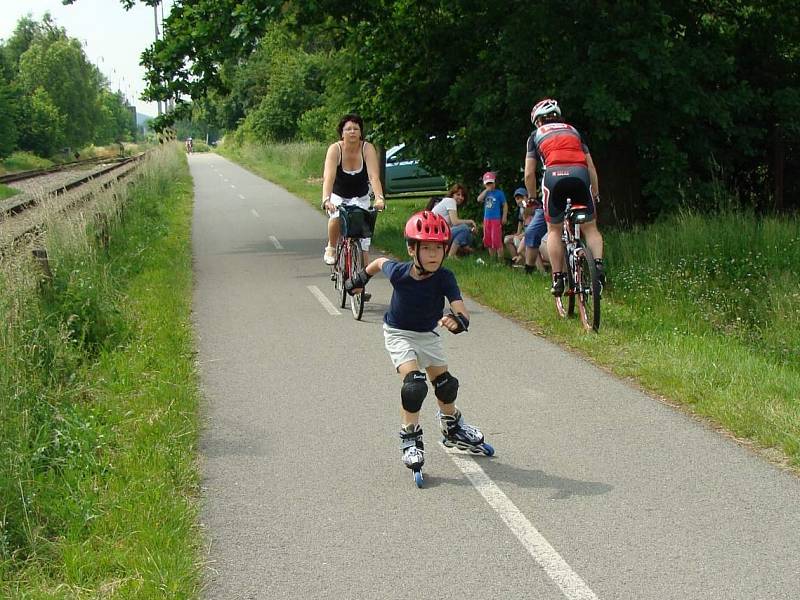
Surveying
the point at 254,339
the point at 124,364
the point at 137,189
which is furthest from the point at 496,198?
the point at 137,189

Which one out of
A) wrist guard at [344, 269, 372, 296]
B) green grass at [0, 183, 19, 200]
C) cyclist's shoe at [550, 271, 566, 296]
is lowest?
green grass at [0, 183, 19, 200]

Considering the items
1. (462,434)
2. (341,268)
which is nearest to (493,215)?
(341,268)

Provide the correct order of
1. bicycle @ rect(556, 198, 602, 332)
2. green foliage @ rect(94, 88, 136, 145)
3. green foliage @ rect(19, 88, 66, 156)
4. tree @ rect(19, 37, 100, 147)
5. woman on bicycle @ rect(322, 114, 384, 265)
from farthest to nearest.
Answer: green foliage @ rect(94, 88, 136, 145) < tree @ rect(19, 37, 100, 147) < green foliage @ rect(19, 88, 66, 156) < woman on bicycle @ rect(322, 114, 384, 265) < bicycle @ rect(556, 198, 602, 332)

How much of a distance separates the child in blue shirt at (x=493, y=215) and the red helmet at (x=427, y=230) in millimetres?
9327

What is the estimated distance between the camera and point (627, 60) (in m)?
13.9

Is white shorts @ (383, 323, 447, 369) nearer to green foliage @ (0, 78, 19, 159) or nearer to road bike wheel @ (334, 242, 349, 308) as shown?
road bike wheel @ (334, 242, 349, 308)

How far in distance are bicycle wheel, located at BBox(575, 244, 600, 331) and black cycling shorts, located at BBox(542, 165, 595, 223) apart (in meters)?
0.45

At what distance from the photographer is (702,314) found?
10.2m

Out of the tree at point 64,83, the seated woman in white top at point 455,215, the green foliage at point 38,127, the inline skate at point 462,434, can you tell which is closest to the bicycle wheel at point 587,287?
the inline skate at point 462,434

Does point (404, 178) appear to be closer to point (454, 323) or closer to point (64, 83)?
point (454, 323)

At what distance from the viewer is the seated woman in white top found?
1461cm

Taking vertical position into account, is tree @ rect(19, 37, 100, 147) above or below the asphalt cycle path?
above

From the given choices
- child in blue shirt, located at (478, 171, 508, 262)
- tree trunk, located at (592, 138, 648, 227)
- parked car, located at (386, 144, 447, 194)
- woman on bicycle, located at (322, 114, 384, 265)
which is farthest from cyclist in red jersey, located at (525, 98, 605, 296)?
parked car, located at (386, 144, 447, 194)

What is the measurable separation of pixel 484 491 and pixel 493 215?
9.49 meters
